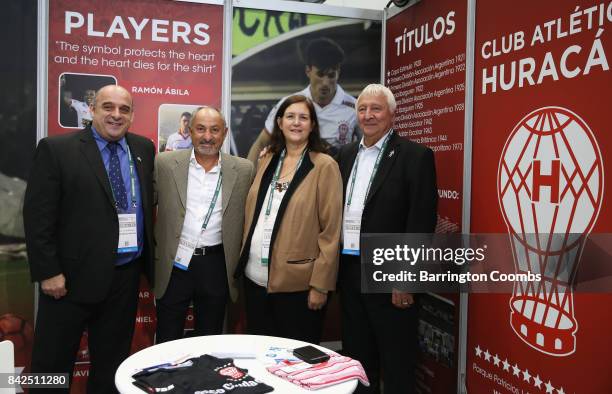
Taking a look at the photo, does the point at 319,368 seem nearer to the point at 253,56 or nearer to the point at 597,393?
the point at 597,393

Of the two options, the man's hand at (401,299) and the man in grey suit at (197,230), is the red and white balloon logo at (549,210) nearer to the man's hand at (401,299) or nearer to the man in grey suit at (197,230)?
the man's hand at (401,299)

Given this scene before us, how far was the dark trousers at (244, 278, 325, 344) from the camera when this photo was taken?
266 cm

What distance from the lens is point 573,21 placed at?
7.03 ft

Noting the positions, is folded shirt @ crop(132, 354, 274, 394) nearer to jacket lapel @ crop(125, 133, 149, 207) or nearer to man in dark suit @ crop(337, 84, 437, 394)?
man in dark suit @ crop(337, 84, 437, 394)

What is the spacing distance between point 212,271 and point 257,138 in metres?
1.25

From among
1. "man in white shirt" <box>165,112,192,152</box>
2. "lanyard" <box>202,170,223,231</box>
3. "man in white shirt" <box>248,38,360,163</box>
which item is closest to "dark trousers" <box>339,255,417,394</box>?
"lanyard" <box>202,170,223,231</box>

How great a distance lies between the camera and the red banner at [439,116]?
290cm

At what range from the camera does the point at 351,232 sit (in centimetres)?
263

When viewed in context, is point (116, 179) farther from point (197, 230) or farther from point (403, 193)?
point (403, 193)

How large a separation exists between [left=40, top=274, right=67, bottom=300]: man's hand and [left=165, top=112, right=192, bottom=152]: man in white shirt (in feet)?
4.08

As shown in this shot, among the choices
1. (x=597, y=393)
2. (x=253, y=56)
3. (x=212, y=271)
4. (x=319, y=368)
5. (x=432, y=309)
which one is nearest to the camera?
(x=319, y=368)

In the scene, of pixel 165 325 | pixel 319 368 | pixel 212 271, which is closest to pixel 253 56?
pixel 212 271

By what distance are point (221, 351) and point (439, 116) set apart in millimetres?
1953

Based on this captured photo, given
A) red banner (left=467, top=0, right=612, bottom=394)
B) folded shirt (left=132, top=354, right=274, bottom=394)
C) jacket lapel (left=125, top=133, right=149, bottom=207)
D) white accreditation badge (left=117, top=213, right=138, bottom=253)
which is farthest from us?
jacket lapel (left=125, top=133, right=149, bottom=207)
